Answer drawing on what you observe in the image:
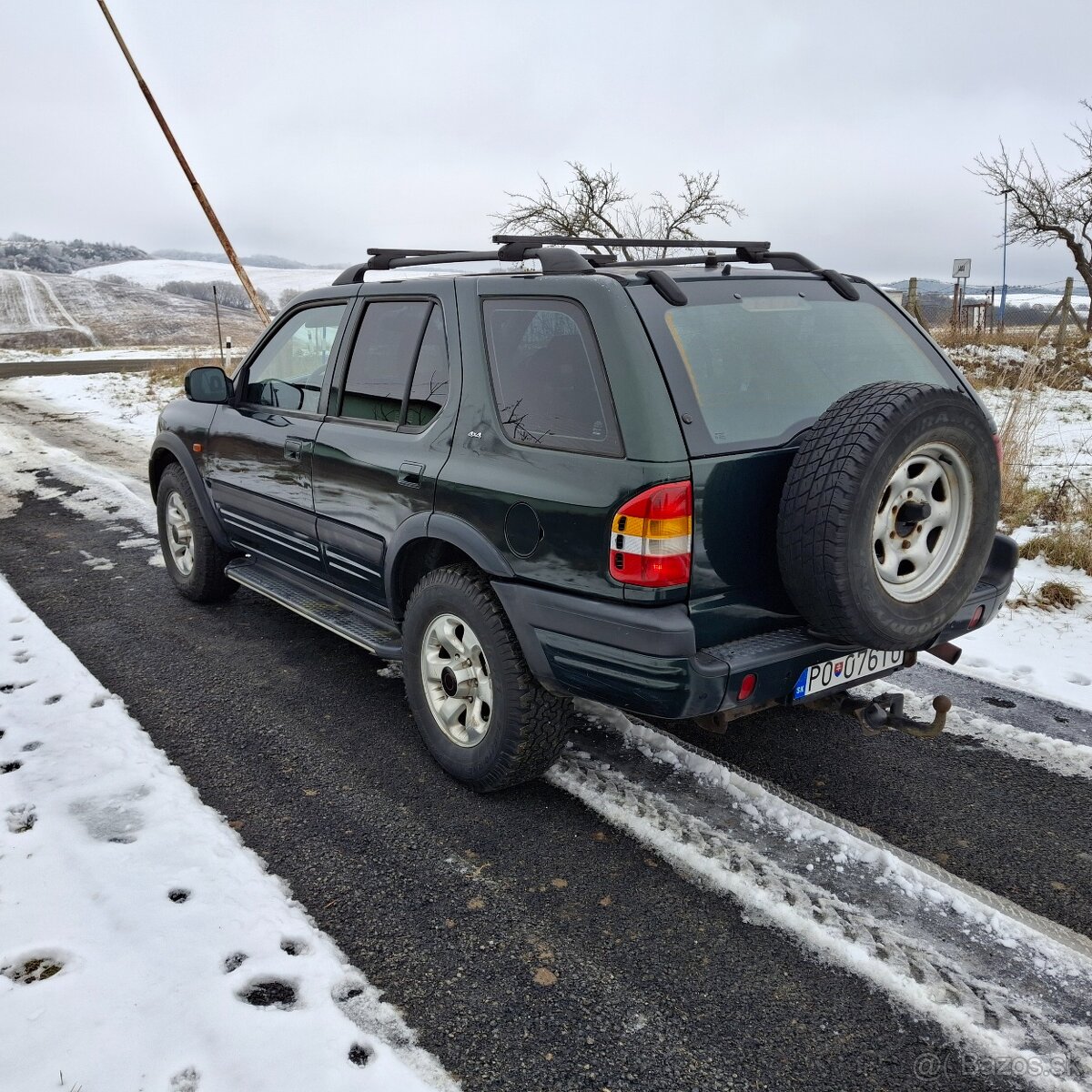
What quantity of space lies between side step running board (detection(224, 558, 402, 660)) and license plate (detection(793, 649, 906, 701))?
1.54m

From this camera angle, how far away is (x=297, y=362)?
4363 millimetres

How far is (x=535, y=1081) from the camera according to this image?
6.78ft

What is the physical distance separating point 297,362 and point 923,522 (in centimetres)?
297

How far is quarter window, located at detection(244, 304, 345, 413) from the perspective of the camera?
4.09 m

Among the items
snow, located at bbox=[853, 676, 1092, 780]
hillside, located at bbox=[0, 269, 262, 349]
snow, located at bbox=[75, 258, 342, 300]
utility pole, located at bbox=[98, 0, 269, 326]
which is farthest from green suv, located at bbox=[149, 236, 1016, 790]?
snow, located at bbox=[75, 258, 342, 300]

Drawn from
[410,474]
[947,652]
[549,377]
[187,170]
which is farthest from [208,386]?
[187,170]

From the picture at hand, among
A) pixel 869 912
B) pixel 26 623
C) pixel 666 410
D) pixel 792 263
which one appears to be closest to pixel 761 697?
pixel 869 912

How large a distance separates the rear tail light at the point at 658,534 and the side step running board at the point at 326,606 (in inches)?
49.7

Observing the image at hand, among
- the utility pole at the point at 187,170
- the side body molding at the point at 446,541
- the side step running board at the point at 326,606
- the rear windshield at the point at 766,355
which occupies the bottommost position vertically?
the side step running board at the point at 326,606

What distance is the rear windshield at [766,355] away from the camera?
9.00 feet

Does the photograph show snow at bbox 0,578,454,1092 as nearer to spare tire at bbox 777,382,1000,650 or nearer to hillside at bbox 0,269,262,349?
spare tire at bbox 777,382,1000,650

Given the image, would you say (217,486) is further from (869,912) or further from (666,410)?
(869,912)

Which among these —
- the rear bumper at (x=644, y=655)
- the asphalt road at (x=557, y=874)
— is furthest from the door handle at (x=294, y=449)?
the rear bumper at (x=644, y=655)

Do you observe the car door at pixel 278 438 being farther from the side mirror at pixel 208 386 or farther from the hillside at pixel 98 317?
the hillside at pixel 98 317
